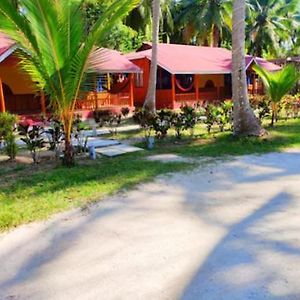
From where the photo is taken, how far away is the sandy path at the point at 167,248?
3580 mm

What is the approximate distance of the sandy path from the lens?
3580mm

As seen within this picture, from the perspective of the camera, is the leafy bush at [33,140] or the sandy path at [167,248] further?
the leafy bush at [33,140]

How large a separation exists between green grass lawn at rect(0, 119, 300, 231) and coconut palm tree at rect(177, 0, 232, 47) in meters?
22.2

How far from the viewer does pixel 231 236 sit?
465cm

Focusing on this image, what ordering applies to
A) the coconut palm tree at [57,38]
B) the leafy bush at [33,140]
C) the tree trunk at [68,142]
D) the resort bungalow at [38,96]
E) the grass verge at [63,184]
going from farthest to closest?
the resort bungalow at [38,96]
the leafy bush at [33,140]
the tree trunk at [68,142]
the coconut palm tree at [57,38]
the grass verge at [63,184]

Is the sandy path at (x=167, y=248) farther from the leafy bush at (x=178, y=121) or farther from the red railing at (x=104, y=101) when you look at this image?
the red railing at (x=104, y=101)

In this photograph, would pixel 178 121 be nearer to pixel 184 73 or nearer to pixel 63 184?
pixel 63 184

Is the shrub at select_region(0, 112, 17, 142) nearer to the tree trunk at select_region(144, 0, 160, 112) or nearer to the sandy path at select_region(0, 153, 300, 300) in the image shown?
the sandy path at select_region(0, 153, 300, 300)

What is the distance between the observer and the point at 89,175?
7520mm

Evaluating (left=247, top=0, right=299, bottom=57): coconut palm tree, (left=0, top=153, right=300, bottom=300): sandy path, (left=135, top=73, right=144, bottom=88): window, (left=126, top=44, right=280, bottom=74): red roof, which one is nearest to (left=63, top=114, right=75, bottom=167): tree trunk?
(left=0, top=153, right=300, bottom=300): sandy path

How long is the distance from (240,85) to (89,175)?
558 centimetres

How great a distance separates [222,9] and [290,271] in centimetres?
3094

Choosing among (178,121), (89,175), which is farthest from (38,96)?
(89,175)

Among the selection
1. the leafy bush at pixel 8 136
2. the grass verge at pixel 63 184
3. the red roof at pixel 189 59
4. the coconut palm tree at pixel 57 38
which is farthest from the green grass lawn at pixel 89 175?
the red roof at pixel 189 59
